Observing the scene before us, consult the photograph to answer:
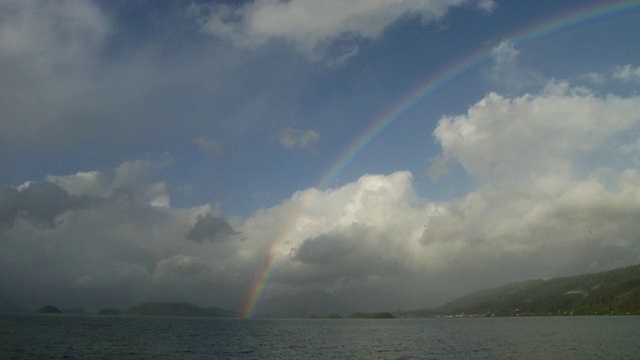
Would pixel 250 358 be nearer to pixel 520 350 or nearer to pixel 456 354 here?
pixel 456 354

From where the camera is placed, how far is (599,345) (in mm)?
126125

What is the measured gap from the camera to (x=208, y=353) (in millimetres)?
115438

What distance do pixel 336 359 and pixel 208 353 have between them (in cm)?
3422

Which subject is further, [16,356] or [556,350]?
[556,350]

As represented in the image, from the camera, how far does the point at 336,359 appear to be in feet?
340

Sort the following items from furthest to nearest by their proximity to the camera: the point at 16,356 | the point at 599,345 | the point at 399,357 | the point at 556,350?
Result: the point at 599,345 < the point at 556,350 < the point at 399,357 < the point at 16,356

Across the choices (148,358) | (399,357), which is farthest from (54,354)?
(399,357)

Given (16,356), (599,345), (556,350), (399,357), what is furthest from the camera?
(599,345)

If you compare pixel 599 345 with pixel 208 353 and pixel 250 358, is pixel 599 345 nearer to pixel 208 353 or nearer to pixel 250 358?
pixel 250 358

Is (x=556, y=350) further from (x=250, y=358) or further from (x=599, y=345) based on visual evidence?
(x=250, y=358)

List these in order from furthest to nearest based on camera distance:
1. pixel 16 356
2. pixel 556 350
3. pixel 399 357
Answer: pixel 556 350 → pixel 399 357 → pixel 16 356

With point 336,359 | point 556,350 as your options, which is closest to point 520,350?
point 556,350

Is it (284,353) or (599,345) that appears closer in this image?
(284,353)

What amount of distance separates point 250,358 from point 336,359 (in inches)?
772
